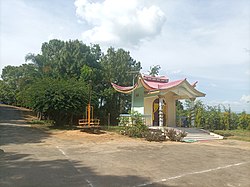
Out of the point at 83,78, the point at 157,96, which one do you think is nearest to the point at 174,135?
the point at 157,96

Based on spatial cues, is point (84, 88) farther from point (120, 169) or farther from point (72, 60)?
point (120, 169)

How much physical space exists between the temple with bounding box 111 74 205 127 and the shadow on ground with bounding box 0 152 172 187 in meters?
11.2

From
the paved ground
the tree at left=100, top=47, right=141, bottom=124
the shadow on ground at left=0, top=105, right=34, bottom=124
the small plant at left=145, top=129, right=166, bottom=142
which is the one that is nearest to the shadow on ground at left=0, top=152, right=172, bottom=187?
the paved ground

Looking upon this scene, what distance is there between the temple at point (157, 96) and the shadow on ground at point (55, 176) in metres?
11.2

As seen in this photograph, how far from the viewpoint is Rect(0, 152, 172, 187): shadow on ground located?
5.51 metres

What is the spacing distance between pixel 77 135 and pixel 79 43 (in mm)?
16014

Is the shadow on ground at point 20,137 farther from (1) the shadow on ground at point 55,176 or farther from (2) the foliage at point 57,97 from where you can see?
(1) the shadow on ground at point 55,176

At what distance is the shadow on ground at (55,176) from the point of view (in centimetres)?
551

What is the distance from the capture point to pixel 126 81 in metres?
28.2

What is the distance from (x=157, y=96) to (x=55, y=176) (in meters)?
13.6

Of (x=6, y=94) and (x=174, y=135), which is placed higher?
(x=6, y=94)

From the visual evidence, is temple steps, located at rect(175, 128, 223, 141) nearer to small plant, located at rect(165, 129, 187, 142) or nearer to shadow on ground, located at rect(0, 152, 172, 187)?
small plant, located at rect(165, 129, 187, 142)

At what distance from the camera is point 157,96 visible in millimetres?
18875

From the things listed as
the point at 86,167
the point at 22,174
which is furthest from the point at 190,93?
the point at 22,174
